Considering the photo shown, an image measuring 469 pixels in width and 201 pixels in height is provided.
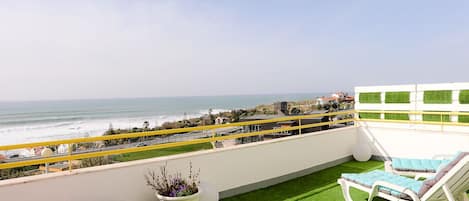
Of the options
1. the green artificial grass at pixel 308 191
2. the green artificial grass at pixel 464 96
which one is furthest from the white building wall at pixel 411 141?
the green artificial grass at pixel 308 191

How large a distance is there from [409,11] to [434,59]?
153 inches

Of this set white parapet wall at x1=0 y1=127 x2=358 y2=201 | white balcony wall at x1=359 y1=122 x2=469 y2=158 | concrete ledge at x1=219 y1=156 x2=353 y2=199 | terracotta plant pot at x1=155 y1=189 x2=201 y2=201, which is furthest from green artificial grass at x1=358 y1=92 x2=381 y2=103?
terracotta plant pot at x1=155 y1=189 x2=201 y2=201

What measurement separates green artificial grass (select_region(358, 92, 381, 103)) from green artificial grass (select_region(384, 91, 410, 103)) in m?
0.16

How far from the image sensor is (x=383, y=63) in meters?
18.2

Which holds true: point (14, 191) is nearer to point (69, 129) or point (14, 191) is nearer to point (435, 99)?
point (435, 99)

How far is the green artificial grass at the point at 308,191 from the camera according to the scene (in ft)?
13.9

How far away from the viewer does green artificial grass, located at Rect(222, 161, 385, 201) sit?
4.25 meters

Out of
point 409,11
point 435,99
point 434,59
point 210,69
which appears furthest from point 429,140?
point 210,69

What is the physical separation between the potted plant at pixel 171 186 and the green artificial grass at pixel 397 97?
4864mm

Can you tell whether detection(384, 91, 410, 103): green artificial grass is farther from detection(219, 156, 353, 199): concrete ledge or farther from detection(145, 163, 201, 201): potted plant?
detection(145, 163, 201, 201): potted plant

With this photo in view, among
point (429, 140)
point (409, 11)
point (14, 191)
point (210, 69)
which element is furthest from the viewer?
Answer: point (210, 69)

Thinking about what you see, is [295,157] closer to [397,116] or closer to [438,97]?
[397,116]

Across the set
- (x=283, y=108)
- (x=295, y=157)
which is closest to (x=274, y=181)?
(x=295, y=157)

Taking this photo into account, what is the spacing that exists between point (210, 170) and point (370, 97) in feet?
14.9
